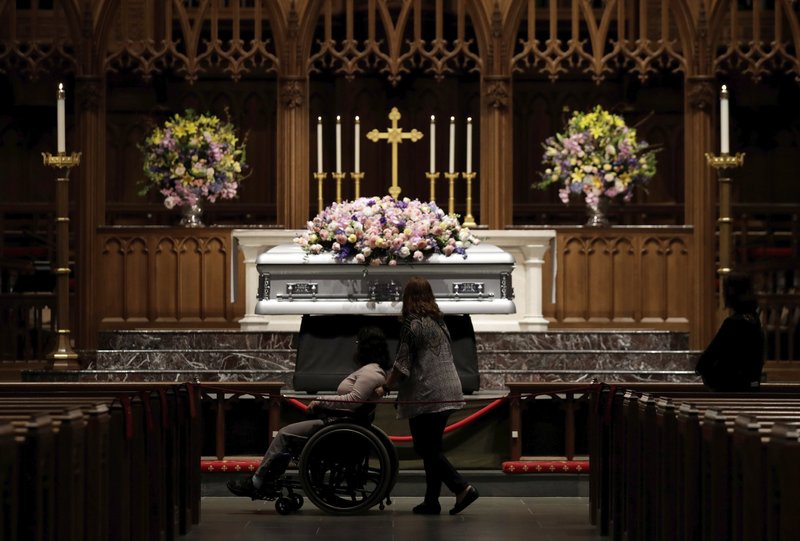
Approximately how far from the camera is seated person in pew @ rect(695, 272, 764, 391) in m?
8.30

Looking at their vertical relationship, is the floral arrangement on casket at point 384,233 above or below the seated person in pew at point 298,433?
above

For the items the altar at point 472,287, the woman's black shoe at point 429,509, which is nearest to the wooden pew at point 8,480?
the woman's black shoe at point 429,509

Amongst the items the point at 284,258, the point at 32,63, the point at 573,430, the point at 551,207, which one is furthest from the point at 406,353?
the point at 551,207

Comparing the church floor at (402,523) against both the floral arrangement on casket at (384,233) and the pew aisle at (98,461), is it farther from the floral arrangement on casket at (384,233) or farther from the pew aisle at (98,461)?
the floral arrangement on casket at (384,233)

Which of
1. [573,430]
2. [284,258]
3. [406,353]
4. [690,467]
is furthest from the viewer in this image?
[284,258]

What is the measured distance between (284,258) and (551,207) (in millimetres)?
6022

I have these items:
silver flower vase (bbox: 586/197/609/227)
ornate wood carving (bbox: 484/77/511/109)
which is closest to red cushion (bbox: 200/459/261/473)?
silver flower vase (bbox: 586/197/609/227)

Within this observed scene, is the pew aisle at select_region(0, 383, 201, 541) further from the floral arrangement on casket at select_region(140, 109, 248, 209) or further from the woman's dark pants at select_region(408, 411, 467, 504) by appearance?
the floral arrangement on casket at select_region(140, 109, 248, 209)

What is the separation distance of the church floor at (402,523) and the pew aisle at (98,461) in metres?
0.34

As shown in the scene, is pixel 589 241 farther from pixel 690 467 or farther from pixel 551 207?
pixel 690 467

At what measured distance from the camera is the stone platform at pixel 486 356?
11.5m

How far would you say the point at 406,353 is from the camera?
8.67 meters

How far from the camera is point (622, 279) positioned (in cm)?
1353

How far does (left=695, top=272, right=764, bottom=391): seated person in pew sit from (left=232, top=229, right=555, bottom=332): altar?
2.66m
